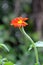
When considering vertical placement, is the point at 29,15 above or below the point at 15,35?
above

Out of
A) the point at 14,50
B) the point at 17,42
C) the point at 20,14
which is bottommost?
the point at 14,50

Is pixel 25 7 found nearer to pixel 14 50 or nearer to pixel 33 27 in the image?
pixel 33 27

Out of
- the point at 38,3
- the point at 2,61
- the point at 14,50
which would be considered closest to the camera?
the point at 2,61

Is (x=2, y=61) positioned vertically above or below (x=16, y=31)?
below

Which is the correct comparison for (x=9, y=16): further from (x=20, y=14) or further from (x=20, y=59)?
(x=20, y=59)

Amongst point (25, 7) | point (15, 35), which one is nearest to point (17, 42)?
point (15, 35)

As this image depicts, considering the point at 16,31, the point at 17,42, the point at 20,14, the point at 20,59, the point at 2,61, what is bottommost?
the point at 2,61

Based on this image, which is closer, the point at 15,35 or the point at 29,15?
the point at 15,35

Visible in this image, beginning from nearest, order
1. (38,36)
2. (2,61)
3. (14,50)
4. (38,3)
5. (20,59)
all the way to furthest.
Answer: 1. (2,61)
2. (20,59)
3. (14,50)
4. (38,36)
5. (38,3)

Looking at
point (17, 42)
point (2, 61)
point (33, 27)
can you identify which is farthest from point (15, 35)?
point (2, 61)
